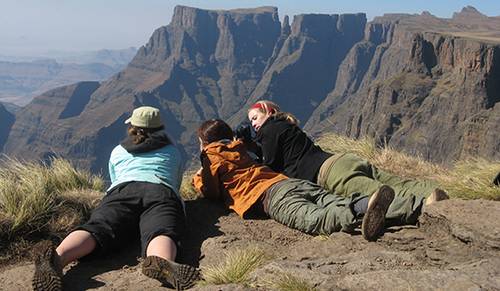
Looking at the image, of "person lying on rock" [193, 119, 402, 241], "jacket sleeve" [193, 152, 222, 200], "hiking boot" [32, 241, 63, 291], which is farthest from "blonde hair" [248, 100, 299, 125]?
"hiking boot" [32, 241, 63, 291]

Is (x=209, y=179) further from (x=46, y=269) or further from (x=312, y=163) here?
(x=46, y=269)

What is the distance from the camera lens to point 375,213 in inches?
217

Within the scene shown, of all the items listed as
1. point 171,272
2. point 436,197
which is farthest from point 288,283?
point 436,197

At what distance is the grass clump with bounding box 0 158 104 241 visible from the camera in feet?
22.3

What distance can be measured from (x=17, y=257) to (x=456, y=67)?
447ft

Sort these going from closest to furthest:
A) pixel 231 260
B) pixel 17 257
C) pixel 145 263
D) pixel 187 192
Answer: pixel 231 260, pixel 145 263, pixel 17 257, pixel 187 192

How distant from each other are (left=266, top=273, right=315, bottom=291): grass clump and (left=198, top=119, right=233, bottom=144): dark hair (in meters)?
3.73

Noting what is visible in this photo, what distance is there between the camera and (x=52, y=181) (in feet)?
28.8

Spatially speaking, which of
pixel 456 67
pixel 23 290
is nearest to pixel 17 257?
pixel 23 290

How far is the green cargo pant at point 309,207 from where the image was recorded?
5930 mm

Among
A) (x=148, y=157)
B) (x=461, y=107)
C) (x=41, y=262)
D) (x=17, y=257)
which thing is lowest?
(x=461, y=107)

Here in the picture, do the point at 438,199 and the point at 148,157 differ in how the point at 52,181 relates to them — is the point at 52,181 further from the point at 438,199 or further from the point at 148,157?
the point at 438,199

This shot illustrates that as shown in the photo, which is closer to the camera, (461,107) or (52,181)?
(52,181)

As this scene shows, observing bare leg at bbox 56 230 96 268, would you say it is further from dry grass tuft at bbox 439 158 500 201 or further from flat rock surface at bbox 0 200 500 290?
dry grass tuft at bbox 439 158 500 201
